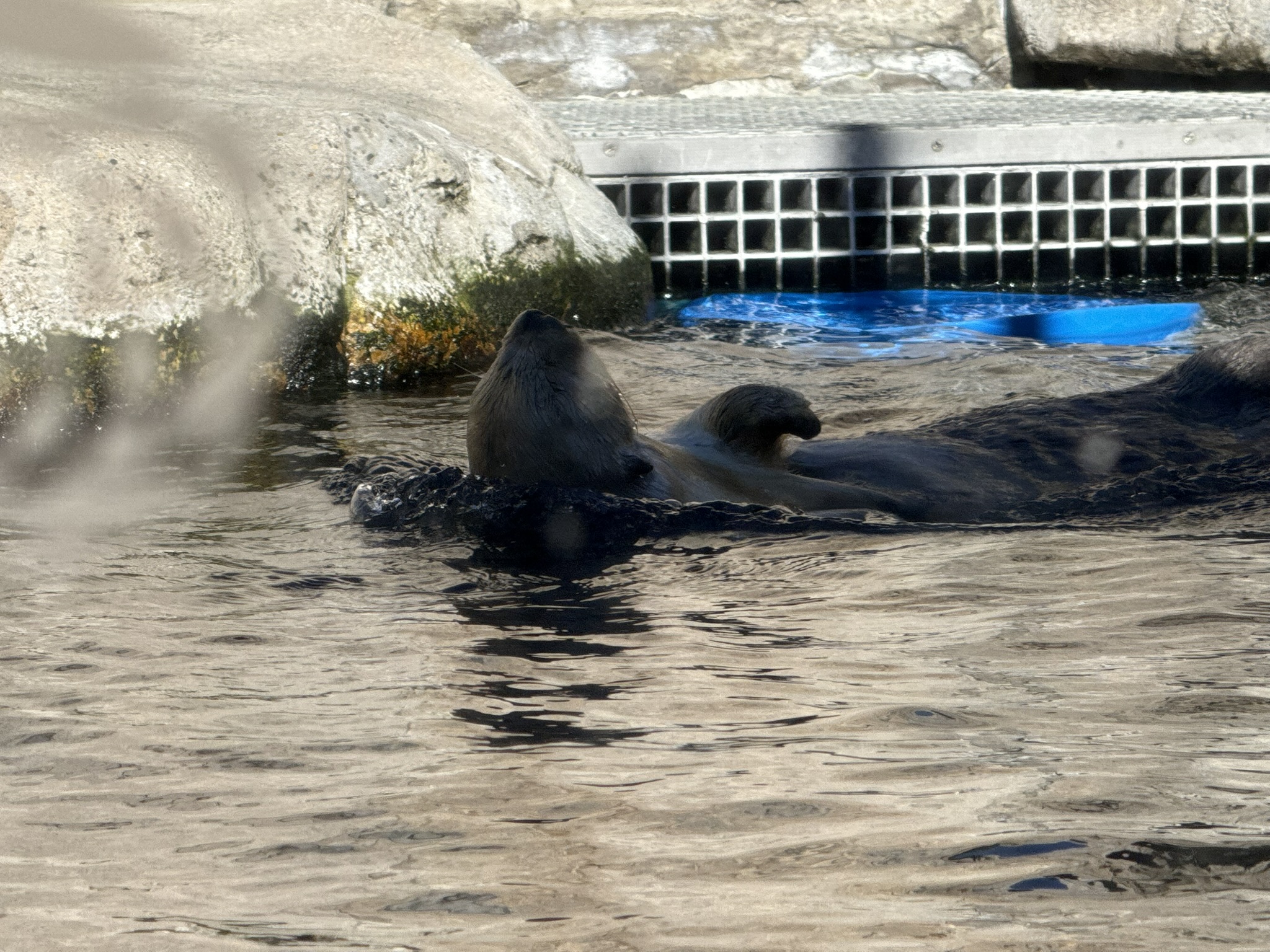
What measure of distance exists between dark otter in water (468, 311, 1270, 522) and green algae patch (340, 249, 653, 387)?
1.80m

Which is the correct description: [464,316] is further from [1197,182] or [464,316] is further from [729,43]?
[729,43]

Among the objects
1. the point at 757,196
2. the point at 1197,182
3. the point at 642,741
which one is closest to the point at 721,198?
the point at 757,196

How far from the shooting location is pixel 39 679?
2.10m

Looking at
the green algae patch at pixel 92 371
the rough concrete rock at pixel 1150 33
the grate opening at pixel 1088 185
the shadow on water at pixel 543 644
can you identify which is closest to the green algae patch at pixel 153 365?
the green algae patch at pixel 92 371

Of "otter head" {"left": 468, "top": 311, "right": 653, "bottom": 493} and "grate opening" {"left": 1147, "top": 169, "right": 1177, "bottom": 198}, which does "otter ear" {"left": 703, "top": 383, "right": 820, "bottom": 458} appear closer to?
"otter head" {"left": 468, "top": 311, "right": 653, "bottom": 493}

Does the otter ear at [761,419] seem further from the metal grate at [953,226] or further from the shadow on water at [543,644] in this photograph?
the metal grate at [953,226]

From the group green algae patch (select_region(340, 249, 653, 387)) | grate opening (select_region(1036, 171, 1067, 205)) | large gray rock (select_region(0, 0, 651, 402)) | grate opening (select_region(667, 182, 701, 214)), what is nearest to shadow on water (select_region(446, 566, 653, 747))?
large gray rock (select_region(0, 0, 651, 402))

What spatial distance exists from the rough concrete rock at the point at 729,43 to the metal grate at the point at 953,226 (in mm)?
2258

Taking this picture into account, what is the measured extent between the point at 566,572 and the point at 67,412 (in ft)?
7.24

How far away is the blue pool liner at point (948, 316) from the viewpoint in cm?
613

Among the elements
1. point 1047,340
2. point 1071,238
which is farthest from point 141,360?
point 1071,238

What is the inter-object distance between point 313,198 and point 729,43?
442cm

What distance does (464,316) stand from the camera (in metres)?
5.48

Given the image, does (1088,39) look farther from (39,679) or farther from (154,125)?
(39,679)
